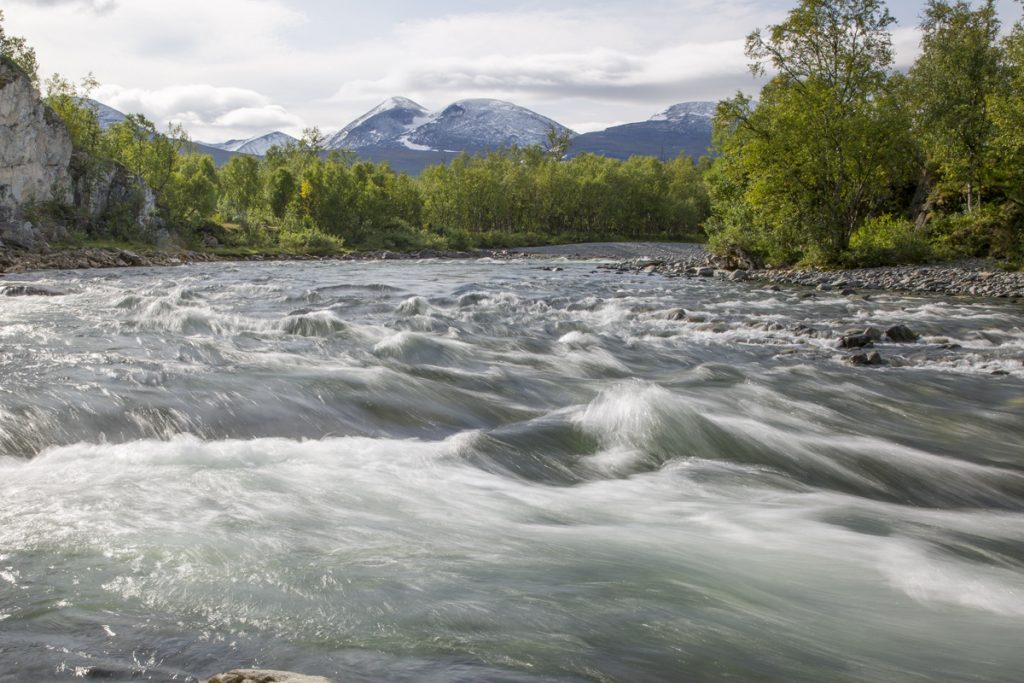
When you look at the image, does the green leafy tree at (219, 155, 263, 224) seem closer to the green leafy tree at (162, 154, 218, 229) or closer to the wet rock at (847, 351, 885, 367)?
the green leafy tree at (162, 154, 218, 229)

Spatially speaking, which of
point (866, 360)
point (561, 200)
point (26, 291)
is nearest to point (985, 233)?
point (866, 360)

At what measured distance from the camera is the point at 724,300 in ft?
72.4

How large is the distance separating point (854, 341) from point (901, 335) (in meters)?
1.28

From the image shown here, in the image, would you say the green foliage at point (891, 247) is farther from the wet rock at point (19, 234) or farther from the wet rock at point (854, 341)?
the wet rock at point (19, 234)

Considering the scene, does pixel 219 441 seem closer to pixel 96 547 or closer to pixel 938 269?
pixel 96 547

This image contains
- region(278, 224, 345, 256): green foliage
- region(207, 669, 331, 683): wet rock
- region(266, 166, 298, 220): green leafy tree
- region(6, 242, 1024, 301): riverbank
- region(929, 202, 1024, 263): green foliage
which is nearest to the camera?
region(207, 669, 331, 683): wet rock

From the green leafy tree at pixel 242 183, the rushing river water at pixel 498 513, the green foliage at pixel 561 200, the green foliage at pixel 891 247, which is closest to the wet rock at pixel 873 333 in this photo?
the rushing river water at pixel 498 513

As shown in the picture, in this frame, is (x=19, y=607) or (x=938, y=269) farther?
(x=938, y=269)

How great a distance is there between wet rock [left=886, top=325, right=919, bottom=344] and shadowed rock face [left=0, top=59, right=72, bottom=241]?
170 feet

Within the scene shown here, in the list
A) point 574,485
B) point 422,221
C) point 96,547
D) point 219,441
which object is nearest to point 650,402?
point 574,485

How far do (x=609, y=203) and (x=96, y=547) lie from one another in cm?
10992

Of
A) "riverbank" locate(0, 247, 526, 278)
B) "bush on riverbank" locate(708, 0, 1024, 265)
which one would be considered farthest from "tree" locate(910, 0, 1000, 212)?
"riverbank" locate(0, 247, 526, 278)

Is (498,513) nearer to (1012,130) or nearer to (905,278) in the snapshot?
(905,278)

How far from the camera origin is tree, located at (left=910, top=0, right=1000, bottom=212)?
33312 millimetres
